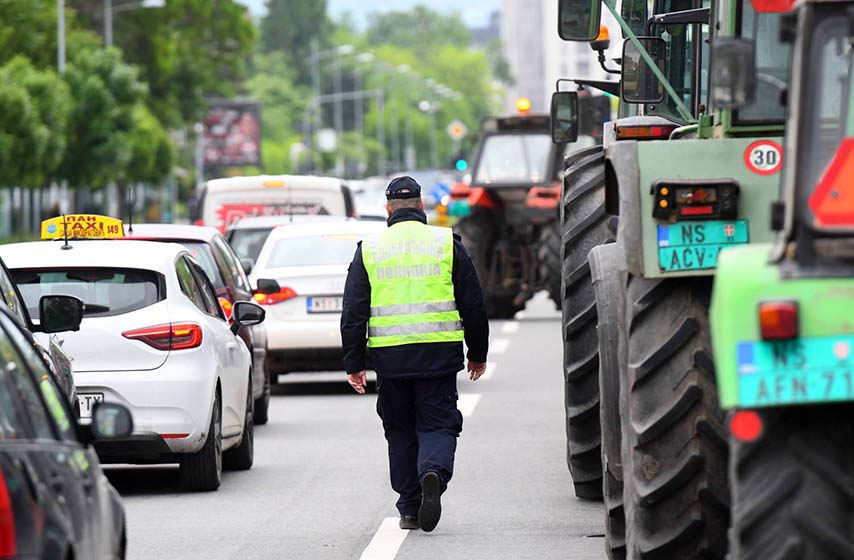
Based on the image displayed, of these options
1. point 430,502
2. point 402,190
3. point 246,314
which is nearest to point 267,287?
point 246,314

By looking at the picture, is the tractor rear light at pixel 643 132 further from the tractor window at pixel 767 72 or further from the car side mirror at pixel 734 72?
the car side mirror at pixel 734 72

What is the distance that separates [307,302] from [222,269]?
3.09m

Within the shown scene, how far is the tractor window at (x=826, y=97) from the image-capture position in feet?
20.3

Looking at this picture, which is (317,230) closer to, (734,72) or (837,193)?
(734,72)

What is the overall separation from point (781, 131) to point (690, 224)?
0.66 meters

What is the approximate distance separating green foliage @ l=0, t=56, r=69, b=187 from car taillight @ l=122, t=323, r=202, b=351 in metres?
37.2

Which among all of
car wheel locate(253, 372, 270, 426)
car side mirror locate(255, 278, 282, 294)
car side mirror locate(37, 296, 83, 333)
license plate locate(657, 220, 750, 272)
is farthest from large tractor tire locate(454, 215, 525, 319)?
license plate locate(657, 220, 750, 272)

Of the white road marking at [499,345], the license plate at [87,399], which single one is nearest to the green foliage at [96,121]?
the white road marking at [499,345]

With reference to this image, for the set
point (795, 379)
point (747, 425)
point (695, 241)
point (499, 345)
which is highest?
point (695, 241)

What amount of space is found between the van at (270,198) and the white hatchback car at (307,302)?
20.1 ft

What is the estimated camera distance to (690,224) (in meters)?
7.79

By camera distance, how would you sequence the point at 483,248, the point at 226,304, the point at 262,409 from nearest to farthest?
the point at 226,304 < the point at 262,409 < the point at 483,248

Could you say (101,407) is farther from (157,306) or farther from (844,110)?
(157,306)

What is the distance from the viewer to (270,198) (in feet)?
87.4
